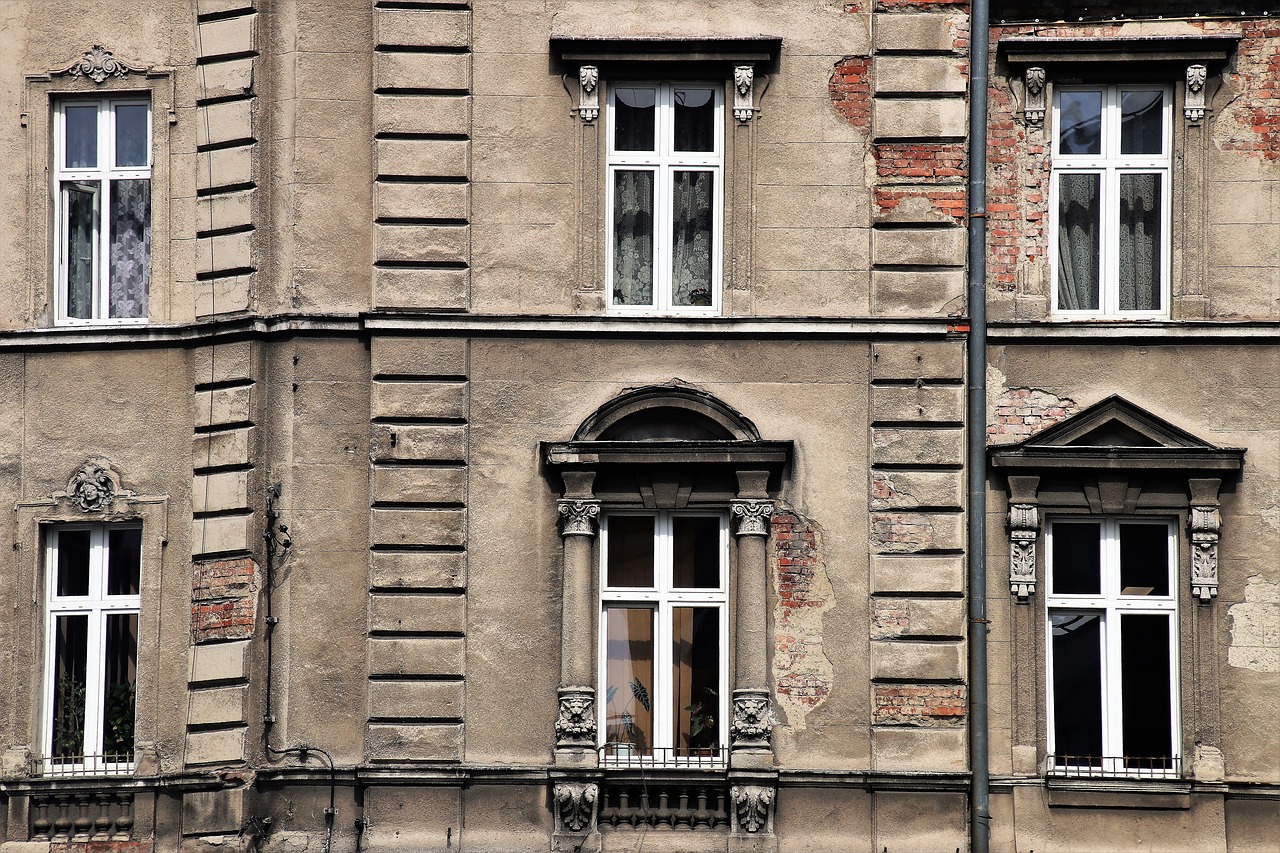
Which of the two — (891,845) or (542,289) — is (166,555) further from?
(891,845)

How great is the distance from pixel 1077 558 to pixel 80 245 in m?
9.21

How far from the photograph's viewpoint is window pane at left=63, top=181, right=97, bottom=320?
56.1 ft

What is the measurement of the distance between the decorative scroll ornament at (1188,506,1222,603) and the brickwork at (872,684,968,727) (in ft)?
7.14

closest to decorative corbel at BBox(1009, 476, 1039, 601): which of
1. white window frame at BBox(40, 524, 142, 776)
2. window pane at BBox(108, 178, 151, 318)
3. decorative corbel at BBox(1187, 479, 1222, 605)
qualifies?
decorative corbel at BBox(1187, 479, 1222, 605)

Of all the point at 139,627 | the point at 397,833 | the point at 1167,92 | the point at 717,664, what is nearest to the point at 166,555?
the point at 139,627

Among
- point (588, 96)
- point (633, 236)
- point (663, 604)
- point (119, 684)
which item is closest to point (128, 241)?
point (119, 684)

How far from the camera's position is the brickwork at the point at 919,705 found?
15.7m

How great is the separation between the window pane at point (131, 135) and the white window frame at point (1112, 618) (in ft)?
28.4

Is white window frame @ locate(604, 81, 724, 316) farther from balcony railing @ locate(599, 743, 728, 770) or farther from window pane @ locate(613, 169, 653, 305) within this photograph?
balcony railing @ locate(599, 743, 728, 770)

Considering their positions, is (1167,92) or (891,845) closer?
(891,845)

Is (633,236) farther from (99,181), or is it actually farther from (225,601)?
(99,181)

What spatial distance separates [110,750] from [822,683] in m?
6.15

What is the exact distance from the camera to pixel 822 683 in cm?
1586

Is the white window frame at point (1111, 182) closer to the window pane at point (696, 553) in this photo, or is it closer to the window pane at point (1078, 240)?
the window pane at point (1078, 240)
